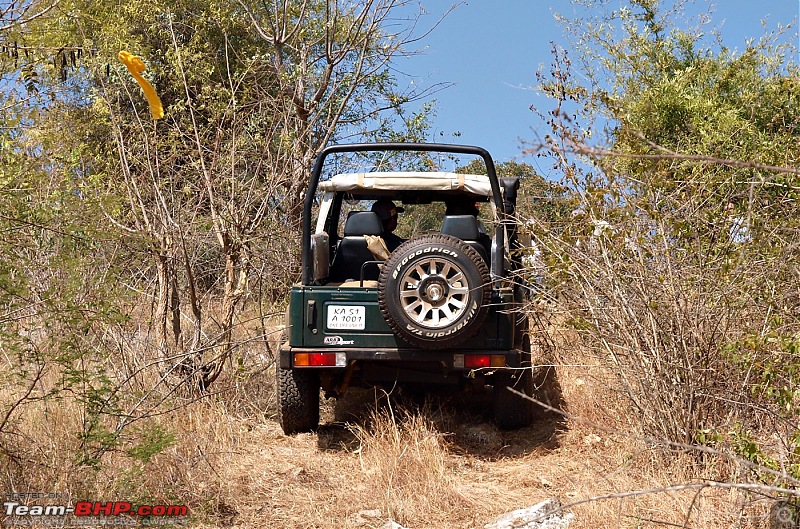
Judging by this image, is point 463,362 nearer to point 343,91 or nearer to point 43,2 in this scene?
point 43,2

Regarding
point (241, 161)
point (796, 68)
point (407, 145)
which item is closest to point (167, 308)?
point (241, 161)

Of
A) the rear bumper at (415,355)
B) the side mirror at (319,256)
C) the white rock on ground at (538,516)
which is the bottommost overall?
the white rock on ground at (538,516)

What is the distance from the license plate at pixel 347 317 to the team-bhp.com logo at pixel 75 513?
1.81 metres

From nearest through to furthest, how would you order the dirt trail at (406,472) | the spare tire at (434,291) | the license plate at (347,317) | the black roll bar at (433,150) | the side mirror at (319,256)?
the dirt trail at (406,472) < the spare tire at (434,291) < the license plate at (347,317) < the black roll bar at (433,150) < the side mirror at (319,256)

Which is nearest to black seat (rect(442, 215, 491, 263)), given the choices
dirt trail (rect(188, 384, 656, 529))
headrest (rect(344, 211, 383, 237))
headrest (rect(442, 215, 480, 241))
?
headrest (rect(442, 215, 480, 241))

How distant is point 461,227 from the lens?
6.39 metres

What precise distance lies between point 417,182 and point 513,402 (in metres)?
1.70

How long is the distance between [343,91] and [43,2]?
252 inches

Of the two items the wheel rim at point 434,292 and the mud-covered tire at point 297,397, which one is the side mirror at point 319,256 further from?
the wheel rim at point 434,292

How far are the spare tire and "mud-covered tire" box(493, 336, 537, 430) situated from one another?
2.94 ft

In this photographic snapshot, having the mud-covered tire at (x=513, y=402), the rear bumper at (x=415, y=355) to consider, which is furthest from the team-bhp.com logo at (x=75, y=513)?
the mud-covered tire at (x=513, y=402)

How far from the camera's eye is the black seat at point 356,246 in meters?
6.59

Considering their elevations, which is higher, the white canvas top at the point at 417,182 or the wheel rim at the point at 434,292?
the white canvas top at the point at 417,182

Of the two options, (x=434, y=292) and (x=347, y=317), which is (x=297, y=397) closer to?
(x=347, y=317)
